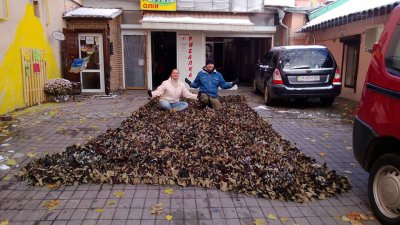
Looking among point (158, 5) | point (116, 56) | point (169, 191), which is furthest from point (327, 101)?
point (116, 56)

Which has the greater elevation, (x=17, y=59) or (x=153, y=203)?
(x=17, y=59)

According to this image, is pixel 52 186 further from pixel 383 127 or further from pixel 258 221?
pixel 383 127

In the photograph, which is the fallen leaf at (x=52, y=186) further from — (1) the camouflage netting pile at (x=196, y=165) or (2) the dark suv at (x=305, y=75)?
(2) the dark suv at (x=305, y=75)

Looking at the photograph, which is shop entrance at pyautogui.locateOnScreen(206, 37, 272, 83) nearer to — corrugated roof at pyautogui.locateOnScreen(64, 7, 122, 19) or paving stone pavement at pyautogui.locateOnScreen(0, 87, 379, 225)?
corrugated roof at pyautogui.locateOnScreen(64, 7, 122, 19)

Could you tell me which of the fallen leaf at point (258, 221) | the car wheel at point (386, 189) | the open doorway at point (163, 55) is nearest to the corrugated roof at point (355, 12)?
the car wheel at point (386, 189)

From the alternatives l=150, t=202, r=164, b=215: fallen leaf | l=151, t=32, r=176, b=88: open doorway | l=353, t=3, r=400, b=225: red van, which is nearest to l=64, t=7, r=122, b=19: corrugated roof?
l=151, t=32, r=176, b=88: open doorway

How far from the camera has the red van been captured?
3203mm

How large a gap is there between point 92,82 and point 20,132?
6.96 metres

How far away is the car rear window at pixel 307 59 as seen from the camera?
9.83m

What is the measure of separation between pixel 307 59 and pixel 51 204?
8169 mm

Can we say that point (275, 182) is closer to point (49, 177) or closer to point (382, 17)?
point (49, 177)

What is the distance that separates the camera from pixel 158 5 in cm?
1466

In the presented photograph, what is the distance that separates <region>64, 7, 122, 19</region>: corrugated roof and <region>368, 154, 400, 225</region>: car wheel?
1132cm

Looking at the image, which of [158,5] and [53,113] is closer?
[53,113]
